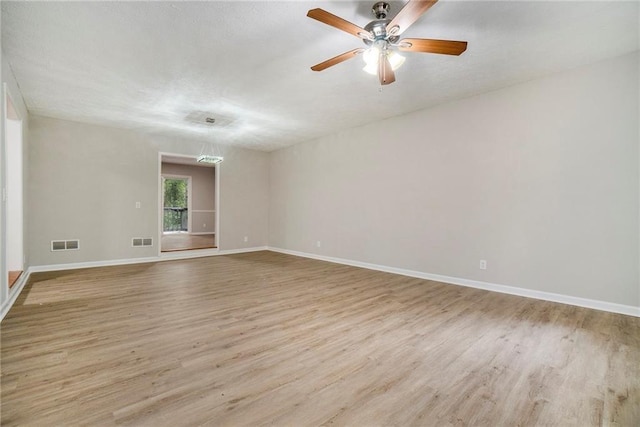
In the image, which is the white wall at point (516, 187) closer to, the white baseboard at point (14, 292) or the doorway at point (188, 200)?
the white baseboard at point (14, 292)

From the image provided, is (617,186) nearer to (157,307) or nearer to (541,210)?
(541,210)

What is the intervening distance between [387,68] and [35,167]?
594 cm

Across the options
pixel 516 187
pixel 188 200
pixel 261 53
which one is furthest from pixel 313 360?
pixel 188 200

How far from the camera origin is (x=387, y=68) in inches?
101

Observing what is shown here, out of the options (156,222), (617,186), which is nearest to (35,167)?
(156,222)

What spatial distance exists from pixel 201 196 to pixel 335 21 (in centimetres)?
1014

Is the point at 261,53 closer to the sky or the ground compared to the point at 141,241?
closer to the sky

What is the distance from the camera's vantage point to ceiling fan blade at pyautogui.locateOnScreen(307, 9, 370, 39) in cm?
185

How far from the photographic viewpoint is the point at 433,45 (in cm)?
225

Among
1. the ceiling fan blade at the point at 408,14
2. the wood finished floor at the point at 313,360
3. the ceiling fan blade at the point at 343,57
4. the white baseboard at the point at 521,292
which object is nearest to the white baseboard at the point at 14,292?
the wood finished floor at the point at 313,360

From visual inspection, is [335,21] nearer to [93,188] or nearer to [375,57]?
[375,57]

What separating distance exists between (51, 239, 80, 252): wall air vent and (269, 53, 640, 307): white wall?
5026 mm

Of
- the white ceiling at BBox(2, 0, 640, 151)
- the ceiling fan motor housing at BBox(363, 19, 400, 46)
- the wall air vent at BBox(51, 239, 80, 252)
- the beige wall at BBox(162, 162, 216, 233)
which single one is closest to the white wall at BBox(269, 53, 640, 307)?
the white ceiling at BBox(2, 0, 640, 151)

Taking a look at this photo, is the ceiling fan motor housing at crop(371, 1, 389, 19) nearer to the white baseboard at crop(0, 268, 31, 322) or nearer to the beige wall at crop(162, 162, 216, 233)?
the white baseboard at crop(0, 268, 31, 322)
